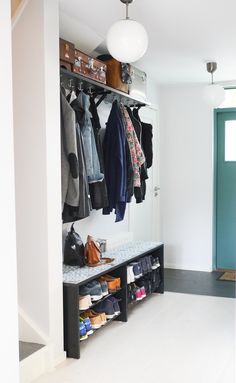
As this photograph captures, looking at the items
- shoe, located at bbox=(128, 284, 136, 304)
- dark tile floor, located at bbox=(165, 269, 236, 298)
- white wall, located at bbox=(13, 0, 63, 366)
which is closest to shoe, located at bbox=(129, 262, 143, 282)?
shoe, located at bbox=(128, 284, 136, 304)

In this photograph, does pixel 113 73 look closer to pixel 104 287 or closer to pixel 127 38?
pixel 127 38

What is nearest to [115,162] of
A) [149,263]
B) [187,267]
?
[149,263]

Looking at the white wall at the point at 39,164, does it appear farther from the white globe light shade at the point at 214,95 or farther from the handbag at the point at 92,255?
the white globe light shade at the point at 214,95

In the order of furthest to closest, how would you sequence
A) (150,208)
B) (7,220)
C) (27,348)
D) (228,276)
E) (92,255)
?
1. (150,208)
2. (228,276)
3. (92,255)
4. (27,348)
5. (7,220)

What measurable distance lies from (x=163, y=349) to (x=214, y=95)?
2616mm

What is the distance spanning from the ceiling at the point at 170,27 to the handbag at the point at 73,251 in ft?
5.06

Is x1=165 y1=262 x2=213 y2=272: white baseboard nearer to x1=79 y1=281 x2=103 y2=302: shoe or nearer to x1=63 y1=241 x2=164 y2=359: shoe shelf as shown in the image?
x1=63 y1=241 x2=164 y2=359: shoe shelf

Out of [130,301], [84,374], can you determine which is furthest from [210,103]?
[84,374]

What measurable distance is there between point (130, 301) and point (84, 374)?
44.6 inches

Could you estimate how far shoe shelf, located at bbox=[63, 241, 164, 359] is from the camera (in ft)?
9.59

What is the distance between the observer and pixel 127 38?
2.62m

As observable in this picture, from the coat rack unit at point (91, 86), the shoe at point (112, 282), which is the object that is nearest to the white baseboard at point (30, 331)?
the shoe at point (112, 282)

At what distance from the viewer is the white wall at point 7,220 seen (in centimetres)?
167

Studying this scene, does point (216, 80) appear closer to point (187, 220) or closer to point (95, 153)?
point (187, 220)
